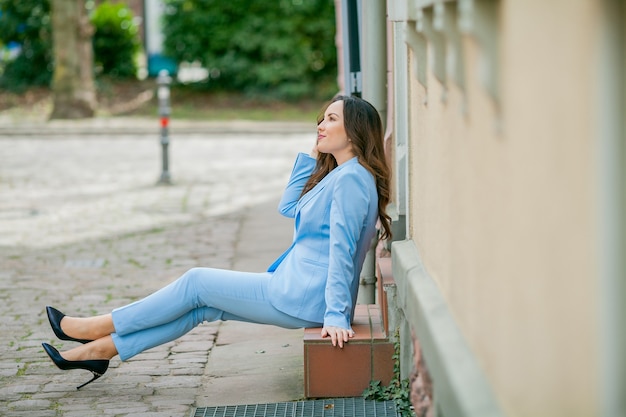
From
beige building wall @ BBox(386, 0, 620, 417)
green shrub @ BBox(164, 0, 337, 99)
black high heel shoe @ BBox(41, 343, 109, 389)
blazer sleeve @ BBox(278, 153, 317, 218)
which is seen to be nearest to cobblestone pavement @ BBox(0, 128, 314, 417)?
black high heel shoe @ BBox(41, 343, 109, 389)

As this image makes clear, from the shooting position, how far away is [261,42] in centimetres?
2866

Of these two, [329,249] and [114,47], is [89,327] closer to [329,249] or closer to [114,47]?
[329,249]

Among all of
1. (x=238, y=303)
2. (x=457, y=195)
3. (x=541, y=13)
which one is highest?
(x=541, y=13)

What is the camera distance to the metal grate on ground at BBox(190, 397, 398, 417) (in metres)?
4.85

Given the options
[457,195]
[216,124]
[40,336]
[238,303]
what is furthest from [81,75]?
[457,195]

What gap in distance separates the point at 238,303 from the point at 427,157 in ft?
4.07

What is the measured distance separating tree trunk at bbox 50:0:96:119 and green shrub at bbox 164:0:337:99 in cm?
334

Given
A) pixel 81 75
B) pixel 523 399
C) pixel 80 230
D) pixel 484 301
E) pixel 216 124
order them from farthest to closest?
1. pixel 81 75
2. pixel 216 124
3. pixel 80 230
4. pixel 484 301
5. pixel 523 399

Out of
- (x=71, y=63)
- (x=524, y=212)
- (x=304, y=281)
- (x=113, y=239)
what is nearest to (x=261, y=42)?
(x=71, y=63)

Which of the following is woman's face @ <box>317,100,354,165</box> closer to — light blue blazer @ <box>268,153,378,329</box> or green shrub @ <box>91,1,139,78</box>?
light blue blazer @ <box>268,153,378,329</box>

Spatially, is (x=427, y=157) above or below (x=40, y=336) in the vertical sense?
above

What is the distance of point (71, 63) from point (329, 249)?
22.1m

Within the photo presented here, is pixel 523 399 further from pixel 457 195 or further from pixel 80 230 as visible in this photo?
pixel 80 230

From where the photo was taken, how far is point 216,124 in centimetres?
2375
